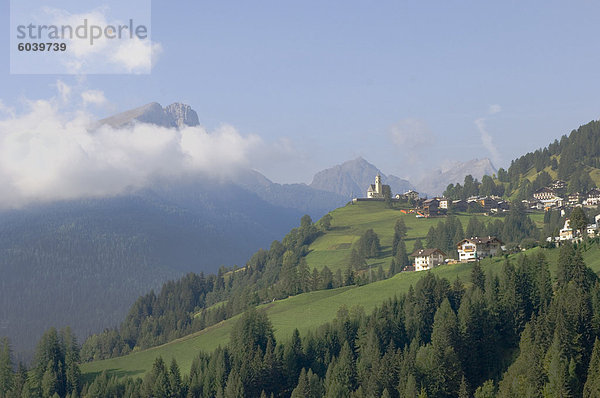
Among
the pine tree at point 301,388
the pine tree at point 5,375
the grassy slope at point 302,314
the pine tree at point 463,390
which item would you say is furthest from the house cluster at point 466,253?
the pine tree at point 5,375

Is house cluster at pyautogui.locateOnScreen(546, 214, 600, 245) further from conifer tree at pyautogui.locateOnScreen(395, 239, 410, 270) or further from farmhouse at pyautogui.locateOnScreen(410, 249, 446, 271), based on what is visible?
conifer tree at pyautogui.locateOnScreen(395, 239, 410, 270)

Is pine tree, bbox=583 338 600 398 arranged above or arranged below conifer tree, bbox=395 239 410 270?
below

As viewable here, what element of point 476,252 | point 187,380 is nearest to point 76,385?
point 187,380

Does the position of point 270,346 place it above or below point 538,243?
below

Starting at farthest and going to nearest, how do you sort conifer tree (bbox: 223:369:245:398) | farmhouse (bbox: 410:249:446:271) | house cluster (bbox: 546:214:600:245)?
farmhouse (bbox: 410:249:446:271), house cluster (bbox: 546:214:600:245), conifer tree (bbox: 223:369:245:398)

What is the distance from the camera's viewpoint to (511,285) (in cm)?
11600

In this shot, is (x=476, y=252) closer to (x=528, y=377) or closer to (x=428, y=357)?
(x=428, y=357)

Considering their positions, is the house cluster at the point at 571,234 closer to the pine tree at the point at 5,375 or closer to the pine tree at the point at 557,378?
the pine tree at the point at 557,378

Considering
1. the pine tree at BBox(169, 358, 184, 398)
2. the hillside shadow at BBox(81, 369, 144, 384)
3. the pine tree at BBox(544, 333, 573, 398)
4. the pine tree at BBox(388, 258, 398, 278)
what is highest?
the pine tree at BBox(388, 258, 398, 278)

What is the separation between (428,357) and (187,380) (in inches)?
1527

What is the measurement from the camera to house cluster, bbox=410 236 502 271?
171 m

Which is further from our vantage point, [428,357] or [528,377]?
[428,357]

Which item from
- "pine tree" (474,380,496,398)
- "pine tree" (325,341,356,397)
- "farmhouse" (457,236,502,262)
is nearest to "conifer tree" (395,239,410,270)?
"farmhouse" (457,236,502,262)

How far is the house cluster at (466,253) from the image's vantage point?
562 feet
